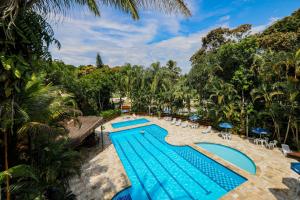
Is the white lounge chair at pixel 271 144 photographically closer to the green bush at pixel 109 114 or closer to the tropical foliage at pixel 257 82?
the tropical foliage at pixel 257 82

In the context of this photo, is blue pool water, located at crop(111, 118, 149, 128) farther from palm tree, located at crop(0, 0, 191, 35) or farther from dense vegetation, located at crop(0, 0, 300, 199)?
palm tree, located at crop(0, 0, 191, 35)

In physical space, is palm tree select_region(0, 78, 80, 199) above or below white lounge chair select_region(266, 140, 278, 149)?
above

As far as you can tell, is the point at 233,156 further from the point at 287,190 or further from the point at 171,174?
the point at 171,174

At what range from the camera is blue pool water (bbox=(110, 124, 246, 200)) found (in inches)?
307

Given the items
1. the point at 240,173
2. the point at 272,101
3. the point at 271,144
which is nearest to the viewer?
the point at 240,173

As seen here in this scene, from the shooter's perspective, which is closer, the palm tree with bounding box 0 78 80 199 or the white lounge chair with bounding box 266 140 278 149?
the palm tree with bounding box 0 78 80 199

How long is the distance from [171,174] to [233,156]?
4.86 metres

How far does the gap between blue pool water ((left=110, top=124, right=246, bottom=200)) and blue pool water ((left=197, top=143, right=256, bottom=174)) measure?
1.37 meters

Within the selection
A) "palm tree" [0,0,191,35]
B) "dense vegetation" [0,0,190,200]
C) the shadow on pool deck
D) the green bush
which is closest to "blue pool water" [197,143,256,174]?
the shadow on pool deck

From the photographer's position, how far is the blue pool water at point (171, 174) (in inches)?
307

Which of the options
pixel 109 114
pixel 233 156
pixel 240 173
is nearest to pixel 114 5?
pixel 240 173

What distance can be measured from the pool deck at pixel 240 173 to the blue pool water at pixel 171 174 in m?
0.49

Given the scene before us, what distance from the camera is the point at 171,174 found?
934 centimetres

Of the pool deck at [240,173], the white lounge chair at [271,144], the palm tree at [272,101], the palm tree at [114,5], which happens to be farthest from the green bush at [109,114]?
the palm tree at [114,5]
